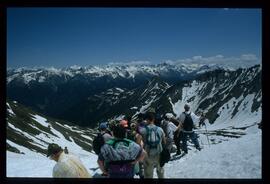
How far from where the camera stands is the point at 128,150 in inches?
354

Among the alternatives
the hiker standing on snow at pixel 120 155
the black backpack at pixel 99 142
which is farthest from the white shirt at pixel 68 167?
the black backpack at pixel 99 142

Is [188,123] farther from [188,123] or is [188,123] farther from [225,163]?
[225,163]

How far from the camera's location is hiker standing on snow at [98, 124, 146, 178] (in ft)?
29.6

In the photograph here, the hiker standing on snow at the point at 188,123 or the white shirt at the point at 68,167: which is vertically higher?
the hiker standing on snow at the point at 188,123

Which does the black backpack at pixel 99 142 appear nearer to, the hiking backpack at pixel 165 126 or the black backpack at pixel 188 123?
the hiking backpack at pixel 165 126

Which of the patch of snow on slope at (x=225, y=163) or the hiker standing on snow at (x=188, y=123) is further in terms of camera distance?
the hiker standing on snow at (x=188, y=123)

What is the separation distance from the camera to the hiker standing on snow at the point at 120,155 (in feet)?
29.6

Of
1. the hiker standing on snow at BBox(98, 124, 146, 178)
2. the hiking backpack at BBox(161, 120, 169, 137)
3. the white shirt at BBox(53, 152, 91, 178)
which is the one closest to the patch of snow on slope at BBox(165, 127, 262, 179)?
the hiking backpack at BBox(161, 120, 169, 137)

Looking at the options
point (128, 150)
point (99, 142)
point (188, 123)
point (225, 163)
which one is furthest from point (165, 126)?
point (128, 150)

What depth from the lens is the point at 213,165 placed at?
42.8 ft

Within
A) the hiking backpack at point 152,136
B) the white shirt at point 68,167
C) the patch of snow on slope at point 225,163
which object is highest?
the hiking backpack at point 152,136

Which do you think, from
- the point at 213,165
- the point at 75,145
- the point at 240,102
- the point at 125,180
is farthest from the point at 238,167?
the point at 240,102

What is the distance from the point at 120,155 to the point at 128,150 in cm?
21
